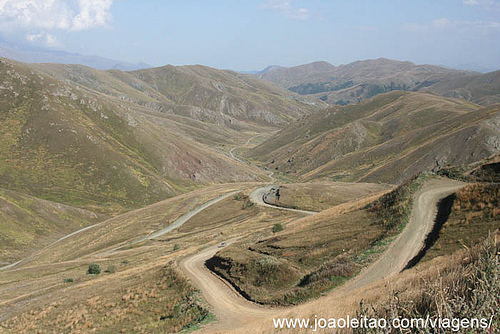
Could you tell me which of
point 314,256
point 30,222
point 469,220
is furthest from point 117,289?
point 30,222

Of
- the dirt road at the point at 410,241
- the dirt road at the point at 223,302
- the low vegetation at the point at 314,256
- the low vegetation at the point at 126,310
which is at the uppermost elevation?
the dirt road at the point at 410,241

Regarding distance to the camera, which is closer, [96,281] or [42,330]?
[42,330]

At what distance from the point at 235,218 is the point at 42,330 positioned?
4330cm

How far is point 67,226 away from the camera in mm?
91438

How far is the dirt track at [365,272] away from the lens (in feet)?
64.3

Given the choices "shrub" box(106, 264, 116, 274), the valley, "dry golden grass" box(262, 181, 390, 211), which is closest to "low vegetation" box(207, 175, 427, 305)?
the valley

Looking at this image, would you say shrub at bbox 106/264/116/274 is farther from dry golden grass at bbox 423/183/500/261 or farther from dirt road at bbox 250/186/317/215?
dry golden grass at bbox 423/183/500/261

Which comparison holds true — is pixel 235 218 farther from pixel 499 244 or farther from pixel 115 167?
pixel 115 167

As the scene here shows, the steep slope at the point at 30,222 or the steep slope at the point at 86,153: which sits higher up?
the steep slope at the point at 86,153

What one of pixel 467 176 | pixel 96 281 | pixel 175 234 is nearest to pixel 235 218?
pixel 175 234

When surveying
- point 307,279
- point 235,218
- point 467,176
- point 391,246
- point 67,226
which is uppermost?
point 467,176

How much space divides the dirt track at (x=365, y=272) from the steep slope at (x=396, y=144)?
212 feet

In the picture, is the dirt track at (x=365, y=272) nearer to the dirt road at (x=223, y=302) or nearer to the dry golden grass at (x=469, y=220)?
the dirt road at (x=223, y=302)

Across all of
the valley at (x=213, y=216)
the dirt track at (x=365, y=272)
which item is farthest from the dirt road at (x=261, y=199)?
the dirt track at (x=365, y=272)
